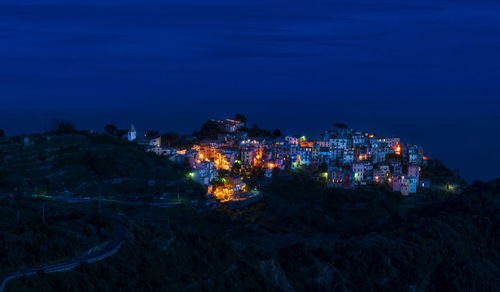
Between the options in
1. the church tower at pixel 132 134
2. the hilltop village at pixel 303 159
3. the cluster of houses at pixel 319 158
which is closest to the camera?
the hilltop village at pixel 303 159

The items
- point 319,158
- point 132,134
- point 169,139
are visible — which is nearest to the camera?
point 319,158

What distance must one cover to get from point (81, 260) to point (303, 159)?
80.4 feet

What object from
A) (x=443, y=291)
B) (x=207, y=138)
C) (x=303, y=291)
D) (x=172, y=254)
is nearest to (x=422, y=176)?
(x=207, y=138)

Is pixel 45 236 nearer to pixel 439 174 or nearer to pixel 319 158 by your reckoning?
pixel 319 158

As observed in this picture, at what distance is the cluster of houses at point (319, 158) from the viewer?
31.0 metres

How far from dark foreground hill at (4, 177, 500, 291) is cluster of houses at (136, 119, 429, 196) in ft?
25.9

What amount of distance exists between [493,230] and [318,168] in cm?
1581

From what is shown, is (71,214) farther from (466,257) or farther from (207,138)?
(207,138)

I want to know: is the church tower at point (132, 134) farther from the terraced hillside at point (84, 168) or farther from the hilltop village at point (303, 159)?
the terraced hillside at point (84, 168)

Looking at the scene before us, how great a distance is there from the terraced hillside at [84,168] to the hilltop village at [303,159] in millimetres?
1957

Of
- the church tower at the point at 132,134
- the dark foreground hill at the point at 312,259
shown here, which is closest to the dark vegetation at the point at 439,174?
the dark foreground hill at the point at 312,259

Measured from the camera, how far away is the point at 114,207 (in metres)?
23.5

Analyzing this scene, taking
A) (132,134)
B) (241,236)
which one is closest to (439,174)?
(241,236)

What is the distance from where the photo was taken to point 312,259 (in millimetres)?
15617
